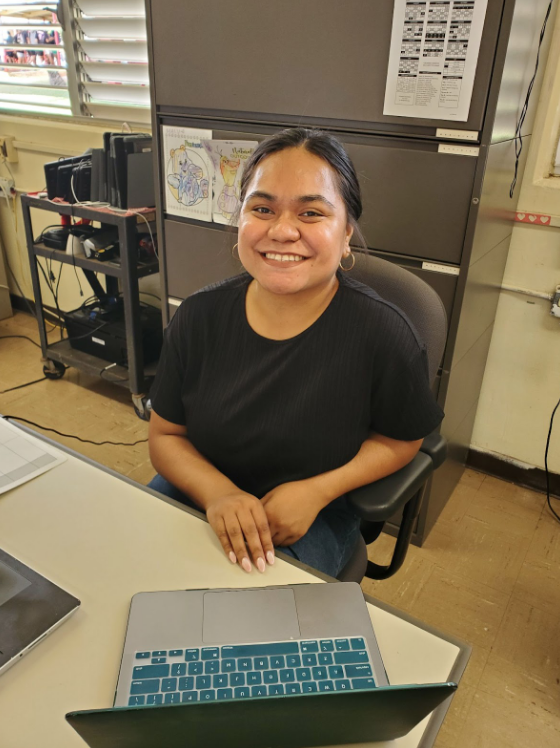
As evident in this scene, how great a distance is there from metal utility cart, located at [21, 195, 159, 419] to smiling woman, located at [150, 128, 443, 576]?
1.08 meters

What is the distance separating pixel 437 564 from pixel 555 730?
0.54 m

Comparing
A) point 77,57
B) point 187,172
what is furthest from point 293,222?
point 77,57

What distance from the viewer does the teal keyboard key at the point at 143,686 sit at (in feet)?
1.91

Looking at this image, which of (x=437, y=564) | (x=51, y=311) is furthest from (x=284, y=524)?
(x=51, y=311)

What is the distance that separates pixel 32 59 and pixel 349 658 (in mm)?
3285

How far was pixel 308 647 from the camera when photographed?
2.06 feet

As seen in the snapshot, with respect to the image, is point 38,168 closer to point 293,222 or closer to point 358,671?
point 293,222

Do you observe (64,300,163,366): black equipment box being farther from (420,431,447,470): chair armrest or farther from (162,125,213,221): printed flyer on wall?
(420,431,447,470): chair armrest

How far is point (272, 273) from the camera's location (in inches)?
38.3

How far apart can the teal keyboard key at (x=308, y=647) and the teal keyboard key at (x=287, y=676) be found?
28 millimetres

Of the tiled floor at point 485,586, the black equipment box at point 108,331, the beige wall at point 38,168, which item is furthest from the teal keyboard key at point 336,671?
the beige wall at point 38,168

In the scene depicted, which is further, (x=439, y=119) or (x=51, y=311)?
(x=51, y=311)

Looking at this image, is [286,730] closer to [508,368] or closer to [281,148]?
[281,148]

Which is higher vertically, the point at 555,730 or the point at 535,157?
the point at 535,157
